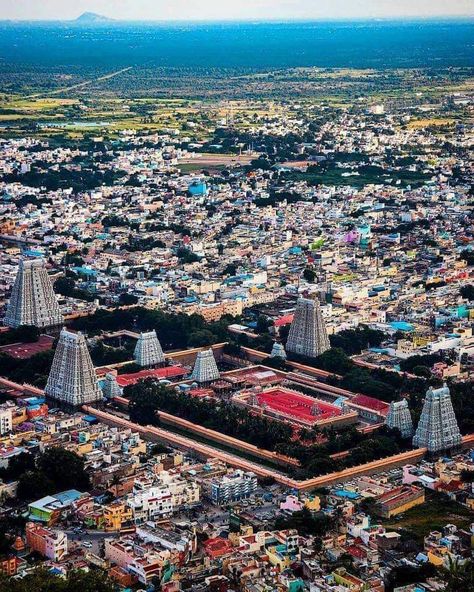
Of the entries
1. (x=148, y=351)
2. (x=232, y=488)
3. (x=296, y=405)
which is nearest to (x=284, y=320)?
(x=148, y=351)

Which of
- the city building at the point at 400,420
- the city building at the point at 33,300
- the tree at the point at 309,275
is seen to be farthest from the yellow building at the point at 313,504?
the tree at the point at 309,275

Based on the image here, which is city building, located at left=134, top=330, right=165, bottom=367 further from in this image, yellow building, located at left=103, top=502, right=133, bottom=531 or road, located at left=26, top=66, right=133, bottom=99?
road, located at left=26, top=66, right=133, bottom=99

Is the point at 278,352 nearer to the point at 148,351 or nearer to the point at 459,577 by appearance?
the point at 148,351

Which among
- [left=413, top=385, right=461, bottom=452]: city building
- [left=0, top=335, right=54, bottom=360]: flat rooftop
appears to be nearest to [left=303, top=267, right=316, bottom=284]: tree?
[left=0, top=335, right=54, bottom=360]: flat rooftop

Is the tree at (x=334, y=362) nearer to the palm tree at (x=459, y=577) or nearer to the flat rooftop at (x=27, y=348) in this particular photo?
the flat rooftop at (x=27, y=348)

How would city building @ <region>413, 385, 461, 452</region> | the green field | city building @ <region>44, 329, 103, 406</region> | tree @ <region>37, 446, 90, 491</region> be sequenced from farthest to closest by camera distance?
city building @ <region>44, 329, 103, 406</region> < city building @ <region>413, 385, 461, 452</region> < tree @ <region>37, 446, 90, 491</region> < the green field

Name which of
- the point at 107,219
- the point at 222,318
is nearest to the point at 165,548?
the point at 222,318

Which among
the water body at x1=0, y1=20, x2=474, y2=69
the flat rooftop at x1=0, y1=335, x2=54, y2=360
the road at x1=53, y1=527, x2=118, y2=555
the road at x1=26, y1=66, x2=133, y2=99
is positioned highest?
the road at x1=53, y1=527, x2=118, y2=555
